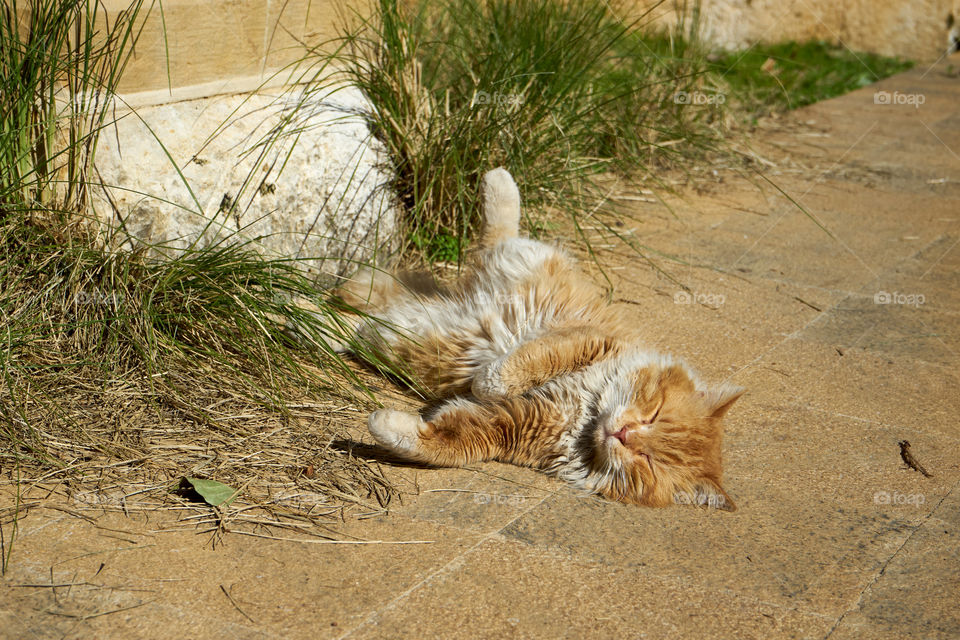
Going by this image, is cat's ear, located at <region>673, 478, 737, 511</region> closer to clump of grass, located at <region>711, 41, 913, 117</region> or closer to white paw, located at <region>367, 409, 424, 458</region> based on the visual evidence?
white paw, located at <region>367, 409, 424, 458</region>

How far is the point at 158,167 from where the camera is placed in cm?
353

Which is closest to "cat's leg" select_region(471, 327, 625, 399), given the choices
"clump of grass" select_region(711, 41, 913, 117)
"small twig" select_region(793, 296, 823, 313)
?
"small twig" select_region(793, 296, 823, 313)

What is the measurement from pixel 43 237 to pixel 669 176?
13.9 ft

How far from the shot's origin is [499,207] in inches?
151

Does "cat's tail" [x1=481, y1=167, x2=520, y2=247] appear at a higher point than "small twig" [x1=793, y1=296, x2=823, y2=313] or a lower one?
higher

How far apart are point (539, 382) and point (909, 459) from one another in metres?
1.36

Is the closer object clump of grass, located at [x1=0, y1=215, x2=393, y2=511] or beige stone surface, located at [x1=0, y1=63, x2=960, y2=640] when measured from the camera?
beige stone surface, located at [x1=0, y1=63, x2=960, y2=640]

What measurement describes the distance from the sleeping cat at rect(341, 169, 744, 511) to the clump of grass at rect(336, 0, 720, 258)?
1.78 ft

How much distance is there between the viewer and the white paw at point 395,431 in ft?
9.29

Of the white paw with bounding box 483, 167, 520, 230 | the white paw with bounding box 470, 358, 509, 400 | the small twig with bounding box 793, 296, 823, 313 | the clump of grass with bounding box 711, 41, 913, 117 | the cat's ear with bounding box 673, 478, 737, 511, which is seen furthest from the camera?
the clump of grass with bounding box 711, 41, 913, 117

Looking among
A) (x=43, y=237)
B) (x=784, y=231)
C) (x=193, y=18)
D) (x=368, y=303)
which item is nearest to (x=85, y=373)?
(x=43, y=237)

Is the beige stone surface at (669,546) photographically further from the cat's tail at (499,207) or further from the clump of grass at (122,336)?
the cat's tail at (499,207)

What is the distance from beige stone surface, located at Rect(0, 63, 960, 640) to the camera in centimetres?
224

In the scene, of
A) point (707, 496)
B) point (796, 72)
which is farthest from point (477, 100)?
point (796, 72)
